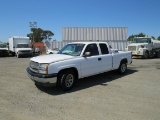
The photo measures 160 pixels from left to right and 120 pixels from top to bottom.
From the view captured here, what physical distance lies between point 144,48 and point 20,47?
16.1 meters

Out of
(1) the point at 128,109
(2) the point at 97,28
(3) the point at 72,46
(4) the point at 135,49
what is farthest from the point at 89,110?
(2) the point at 97,28

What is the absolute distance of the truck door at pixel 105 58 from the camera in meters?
8.21

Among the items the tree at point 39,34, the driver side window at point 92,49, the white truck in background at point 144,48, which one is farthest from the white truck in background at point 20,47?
the tree at point 39,34

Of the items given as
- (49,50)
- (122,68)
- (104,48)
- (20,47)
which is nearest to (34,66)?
(104,48)

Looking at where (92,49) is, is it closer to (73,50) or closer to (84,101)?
(73,50)

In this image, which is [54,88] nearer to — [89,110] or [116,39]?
[89,110]

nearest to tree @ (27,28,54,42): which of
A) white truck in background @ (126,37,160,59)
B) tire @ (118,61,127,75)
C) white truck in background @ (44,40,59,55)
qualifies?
white truck in background @ (44,40,59,55)

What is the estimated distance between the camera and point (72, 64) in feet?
22.2

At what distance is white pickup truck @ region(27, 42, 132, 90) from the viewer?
6.30 m

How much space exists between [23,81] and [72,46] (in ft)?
8.99

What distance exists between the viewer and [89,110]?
16.4 ft

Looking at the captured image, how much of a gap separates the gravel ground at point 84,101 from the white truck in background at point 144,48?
11500 mm

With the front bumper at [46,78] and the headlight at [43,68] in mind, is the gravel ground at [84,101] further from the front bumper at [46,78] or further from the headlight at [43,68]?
the headlight at [43,68]

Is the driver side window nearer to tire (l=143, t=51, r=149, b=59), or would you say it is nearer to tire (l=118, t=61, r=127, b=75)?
tire (l=118, t=61, r=127, b=75)
